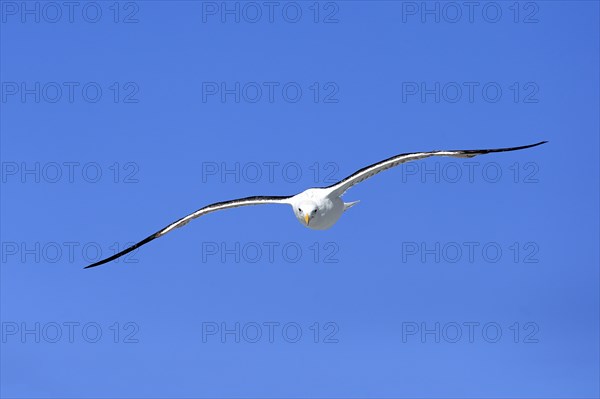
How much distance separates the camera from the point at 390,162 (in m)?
32.9

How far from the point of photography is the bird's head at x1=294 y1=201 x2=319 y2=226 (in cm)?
3397

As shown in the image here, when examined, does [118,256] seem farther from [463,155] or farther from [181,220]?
[463,155]

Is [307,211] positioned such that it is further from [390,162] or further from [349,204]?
[390,162]

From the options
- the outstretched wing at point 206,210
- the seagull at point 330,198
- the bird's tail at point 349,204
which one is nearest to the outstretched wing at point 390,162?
the seagull at point 330,198

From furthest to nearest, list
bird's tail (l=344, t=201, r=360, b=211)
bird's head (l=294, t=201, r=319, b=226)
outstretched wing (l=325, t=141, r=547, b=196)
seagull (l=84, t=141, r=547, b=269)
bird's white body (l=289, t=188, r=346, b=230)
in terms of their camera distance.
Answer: bird's tail (l=344, t=201, r=360, b=211) → bird's white body (l=289, t=188, r=346, b=230) → bird's head (l=294, t=201, r=319, b=226) → seagull (l=84, t=141, r=547, b=269) → outstretched wing (l=325, t=141, r=547, b=196)

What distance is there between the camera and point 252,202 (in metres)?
36.3

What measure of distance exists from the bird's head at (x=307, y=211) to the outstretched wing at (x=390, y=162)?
845mm

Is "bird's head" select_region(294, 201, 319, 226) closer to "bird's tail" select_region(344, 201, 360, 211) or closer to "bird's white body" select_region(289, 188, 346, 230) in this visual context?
"bird's white body" select_region(289, 188, 346, 230)

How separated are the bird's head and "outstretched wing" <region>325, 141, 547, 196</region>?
2.77 ft

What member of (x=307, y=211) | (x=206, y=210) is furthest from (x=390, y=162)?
(x=206, y=210)

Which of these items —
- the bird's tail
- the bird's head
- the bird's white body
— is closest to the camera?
the bird's head

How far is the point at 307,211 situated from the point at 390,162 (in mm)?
3296

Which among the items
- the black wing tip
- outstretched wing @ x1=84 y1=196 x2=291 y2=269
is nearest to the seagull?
outstretched wing @ x1=84 y1=196 x2=291 y2=269

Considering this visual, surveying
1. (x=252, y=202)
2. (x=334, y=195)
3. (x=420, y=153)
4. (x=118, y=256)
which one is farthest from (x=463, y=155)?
(x=118, y=256)
